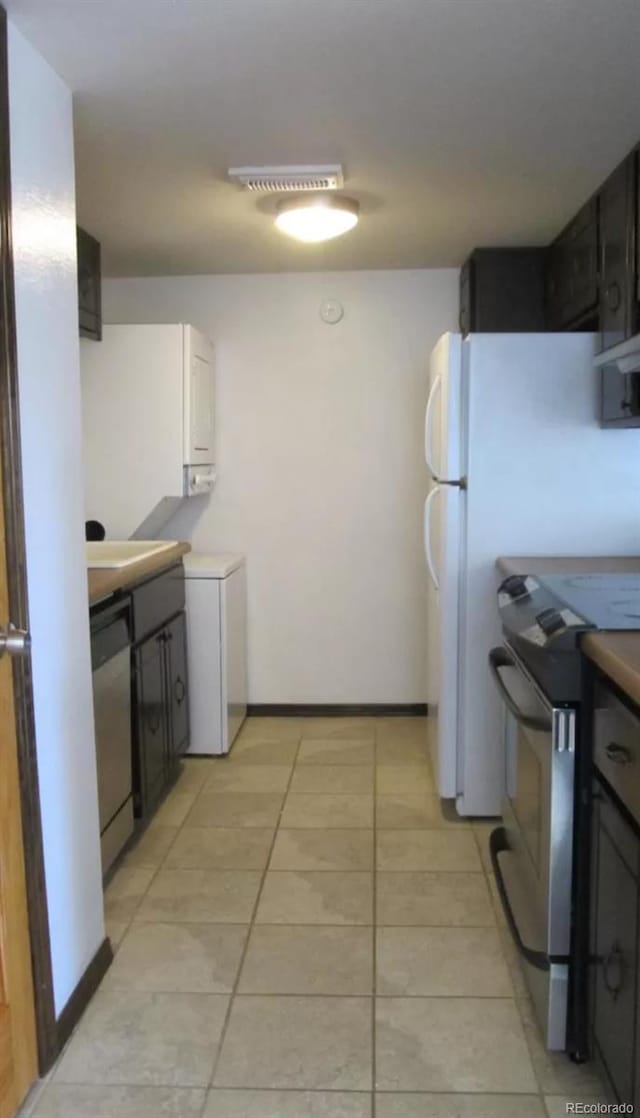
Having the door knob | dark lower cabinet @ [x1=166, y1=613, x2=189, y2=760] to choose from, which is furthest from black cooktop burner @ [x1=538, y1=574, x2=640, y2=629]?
dark lower cabinet @ [x1=166, y1=613, x2=189, y2=760]

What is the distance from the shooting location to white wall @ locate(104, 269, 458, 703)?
13.4ft

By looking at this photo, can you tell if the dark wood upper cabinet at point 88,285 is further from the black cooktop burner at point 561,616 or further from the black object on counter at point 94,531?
the black cooktop burner at point 561,616

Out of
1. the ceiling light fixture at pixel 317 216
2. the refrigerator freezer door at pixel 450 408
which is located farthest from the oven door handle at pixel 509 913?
the ceiling light fixture at pixel 317 216

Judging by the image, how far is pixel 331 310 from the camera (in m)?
4.06

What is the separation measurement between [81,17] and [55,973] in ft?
6.36

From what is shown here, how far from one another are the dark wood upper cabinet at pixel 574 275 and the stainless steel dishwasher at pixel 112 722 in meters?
1.80

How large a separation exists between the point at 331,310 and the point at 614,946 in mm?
3143

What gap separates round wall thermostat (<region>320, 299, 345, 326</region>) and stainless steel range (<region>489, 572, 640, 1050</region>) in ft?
7.23

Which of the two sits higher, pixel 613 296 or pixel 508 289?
pixel 508 289

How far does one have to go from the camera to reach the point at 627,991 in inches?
57.7

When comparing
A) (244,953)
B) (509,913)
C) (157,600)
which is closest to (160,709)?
(157,600)

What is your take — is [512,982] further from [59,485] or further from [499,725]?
[59,485]

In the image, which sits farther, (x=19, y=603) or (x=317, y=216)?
(x=317, y=216)

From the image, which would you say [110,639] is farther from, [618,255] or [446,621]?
[618,255]
